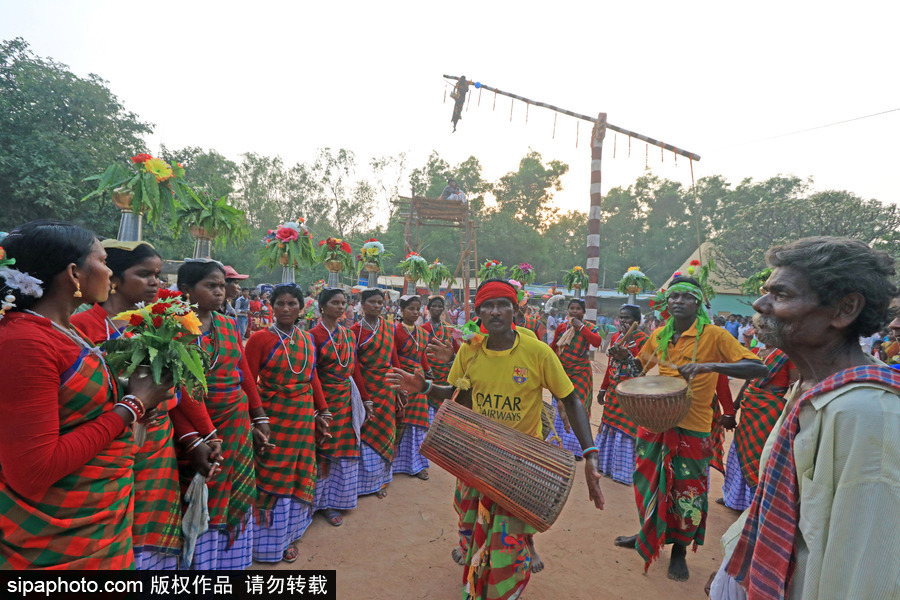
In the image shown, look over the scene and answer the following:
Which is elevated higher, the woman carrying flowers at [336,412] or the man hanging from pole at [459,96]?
the man hanging from pole at [459,96]

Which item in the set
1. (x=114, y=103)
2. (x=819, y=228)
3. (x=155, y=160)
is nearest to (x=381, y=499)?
(x=155, y=160)

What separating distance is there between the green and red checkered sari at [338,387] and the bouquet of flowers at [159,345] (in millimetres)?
2475

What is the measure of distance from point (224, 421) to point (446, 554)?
87.2 inches

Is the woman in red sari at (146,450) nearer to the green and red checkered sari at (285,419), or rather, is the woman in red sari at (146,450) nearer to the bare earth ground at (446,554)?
the green and red checkered sari at (285,419)

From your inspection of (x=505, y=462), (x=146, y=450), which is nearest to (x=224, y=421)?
(x=146, y=450)

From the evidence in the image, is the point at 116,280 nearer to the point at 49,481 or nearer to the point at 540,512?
the point at 49,481

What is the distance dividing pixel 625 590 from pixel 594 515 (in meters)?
1.36

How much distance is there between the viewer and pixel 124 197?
3152mm

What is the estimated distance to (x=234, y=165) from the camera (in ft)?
107

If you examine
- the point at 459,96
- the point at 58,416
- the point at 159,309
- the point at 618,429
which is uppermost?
the point at 459,96

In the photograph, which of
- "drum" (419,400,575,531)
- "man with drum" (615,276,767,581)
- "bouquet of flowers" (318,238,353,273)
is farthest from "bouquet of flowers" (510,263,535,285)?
"drum" (419,400,575,531)

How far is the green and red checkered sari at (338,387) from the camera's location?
182 inches

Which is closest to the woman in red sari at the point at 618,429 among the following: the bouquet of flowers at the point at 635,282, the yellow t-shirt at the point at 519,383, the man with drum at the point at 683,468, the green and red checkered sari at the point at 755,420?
the green and red checkered sari at the point at 755,420

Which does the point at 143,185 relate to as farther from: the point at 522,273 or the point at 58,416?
the point at 522,273
